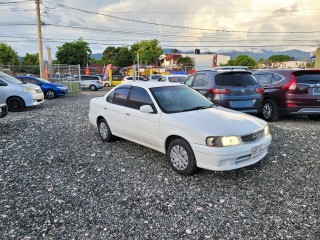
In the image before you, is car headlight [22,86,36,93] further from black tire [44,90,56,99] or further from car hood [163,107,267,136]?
car hood [163,107,267,136]

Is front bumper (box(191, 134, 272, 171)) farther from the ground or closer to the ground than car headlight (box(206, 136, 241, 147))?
closer to the ground

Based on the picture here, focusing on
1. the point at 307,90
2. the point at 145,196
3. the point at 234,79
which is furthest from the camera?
the point at 307,90

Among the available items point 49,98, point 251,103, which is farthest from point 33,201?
point 49,98

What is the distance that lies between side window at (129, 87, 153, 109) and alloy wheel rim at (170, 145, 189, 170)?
3.68 feet

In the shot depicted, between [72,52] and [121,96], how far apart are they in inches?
2500

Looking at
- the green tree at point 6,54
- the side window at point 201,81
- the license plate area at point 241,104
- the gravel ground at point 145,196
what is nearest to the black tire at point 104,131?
the gravel ground at point 145,196

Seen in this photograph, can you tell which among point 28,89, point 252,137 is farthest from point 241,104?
point 28,89

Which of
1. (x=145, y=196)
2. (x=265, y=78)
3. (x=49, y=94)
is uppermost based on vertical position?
(x=265, y=78)

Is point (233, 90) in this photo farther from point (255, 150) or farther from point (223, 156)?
point (223, 156)

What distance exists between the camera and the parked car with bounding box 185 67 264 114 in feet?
24.1

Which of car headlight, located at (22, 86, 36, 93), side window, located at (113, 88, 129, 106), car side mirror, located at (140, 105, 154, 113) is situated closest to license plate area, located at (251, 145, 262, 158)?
car side mirror, located at (140, 105, 154, 113)

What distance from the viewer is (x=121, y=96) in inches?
241

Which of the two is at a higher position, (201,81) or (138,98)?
(201,81)

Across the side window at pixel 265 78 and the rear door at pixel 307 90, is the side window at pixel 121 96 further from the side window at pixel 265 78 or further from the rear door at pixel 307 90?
the side window at pixel 265 78
